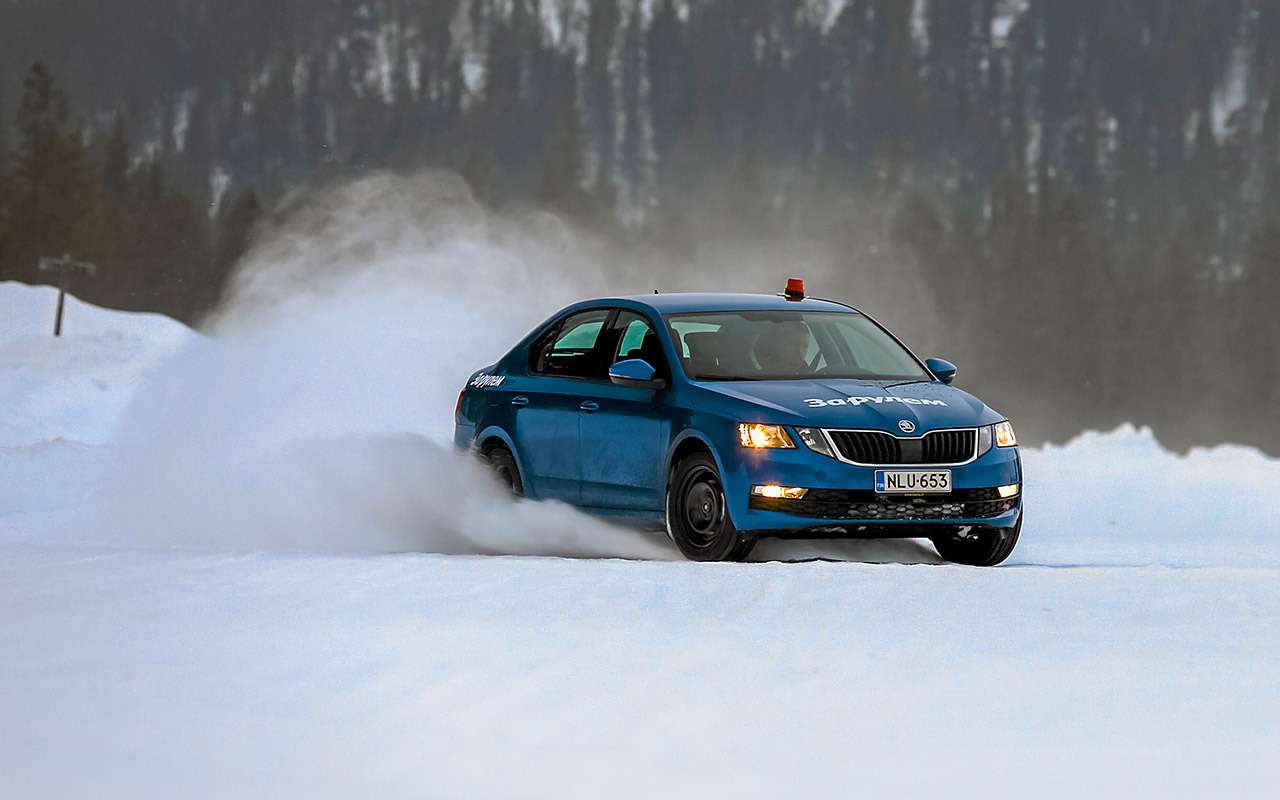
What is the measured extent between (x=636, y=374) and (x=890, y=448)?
1.43 m

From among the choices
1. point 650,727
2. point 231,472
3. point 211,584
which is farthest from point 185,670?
point 231,472

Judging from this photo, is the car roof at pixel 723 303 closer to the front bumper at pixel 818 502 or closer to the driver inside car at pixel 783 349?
the driver inside car at pixel 783 349

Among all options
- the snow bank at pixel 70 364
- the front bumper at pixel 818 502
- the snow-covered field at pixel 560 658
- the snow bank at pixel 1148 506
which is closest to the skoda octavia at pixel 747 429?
the front bumper at pixel 818 502

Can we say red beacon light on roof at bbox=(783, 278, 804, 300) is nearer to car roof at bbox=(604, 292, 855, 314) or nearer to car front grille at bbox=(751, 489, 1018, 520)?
car roof at bbox=(604, 292, 855, 314)

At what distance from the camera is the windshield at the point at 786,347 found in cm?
1120

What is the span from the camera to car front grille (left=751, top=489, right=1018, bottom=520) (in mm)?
10211

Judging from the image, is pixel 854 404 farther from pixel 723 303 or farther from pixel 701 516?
pixel 723 303

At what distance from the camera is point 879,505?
10305 mm

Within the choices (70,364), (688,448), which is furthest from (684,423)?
(70,364)

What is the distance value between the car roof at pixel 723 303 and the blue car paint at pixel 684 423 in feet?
0.04

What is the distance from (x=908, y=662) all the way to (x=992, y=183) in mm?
107849

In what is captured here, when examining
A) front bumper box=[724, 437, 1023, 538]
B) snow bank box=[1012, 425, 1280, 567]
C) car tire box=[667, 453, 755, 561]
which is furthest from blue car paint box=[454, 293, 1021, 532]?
snow bank box=[1012, 425, 1280, 567]

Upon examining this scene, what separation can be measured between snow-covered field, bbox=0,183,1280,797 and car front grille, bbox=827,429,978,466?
583 mm

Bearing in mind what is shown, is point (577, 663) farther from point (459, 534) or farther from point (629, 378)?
point (459, 534)
